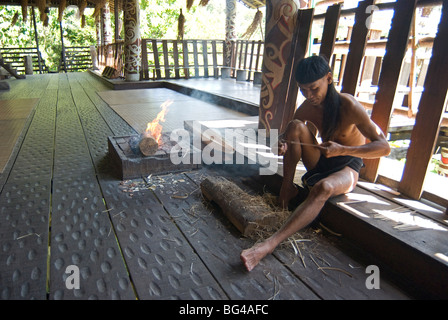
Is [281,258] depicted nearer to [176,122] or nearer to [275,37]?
[275,37]

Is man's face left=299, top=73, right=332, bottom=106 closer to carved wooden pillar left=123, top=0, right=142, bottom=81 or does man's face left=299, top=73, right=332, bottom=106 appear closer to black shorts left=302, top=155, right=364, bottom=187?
black shorts left=302, top=155, right=364, bottom=187

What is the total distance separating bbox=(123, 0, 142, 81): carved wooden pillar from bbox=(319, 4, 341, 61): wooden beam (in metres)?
7.49

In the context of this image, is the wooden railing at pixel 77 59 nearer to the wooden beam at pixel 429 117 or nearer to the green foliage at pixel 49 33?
the green foliage at pixel 49 33

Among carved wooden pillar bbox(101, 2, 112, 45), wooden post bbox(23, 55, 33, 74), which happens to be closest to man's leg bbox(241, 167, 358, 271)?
carved wooden pillar bbox(101, 2, 112, 45)

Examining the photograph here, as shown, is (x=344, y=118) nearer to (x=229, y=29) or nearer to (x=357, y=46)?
(x=357, y=46)

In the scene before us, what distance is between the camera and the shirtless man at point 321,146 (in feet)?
5.79

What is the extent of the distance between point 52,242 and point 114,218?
0.39 meters

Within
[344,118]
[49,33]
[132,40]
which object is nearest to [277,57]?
[344,118]

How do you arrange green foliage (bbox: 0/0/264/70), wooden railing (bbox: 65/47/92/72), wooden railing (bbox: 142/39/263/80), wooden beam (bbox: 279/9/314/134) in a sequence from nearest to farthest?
wooden beam (bbox: 279/9/314/134) < wooden railing (bbox: 142/39/263/80) < wooden railing (bbox: 65/47/92/72) < green foliage (bbox: 0/0/264/70)

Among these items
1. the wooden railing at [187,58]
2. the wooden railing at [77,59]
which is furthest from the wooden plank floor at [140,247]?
the wooden railing at [77,59]

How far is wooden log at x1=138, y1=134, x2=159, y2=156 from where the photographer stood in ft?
9.00

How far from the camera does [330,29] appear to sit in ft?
8.28
